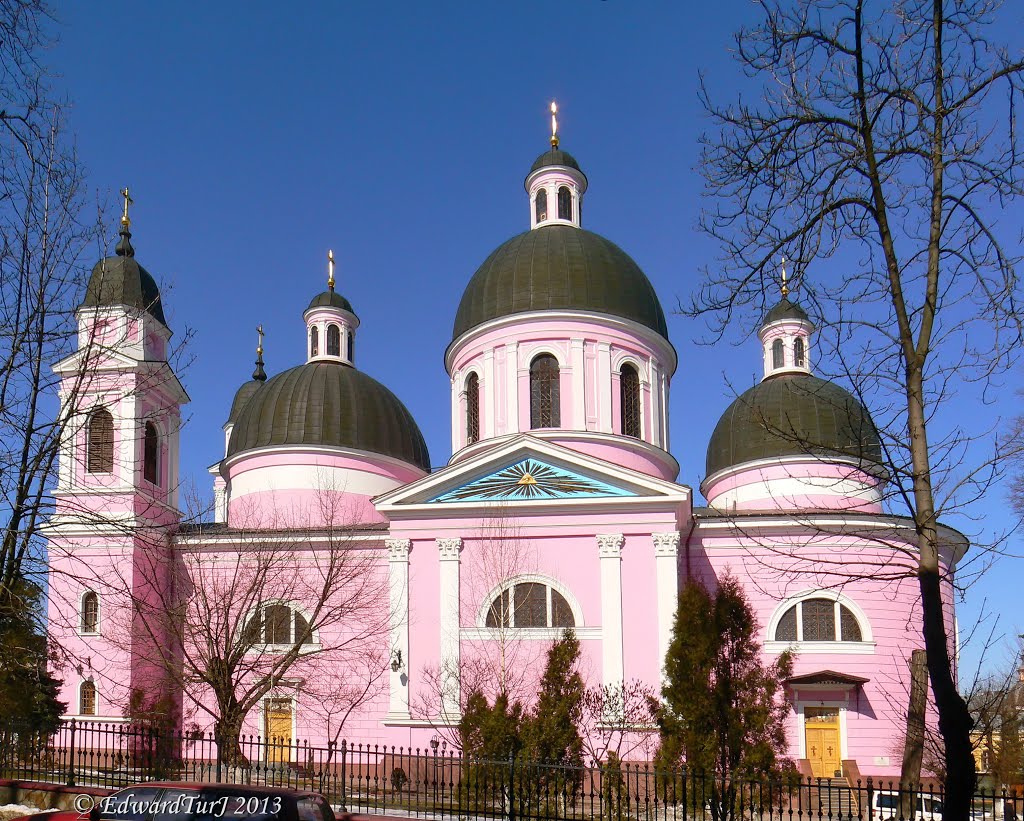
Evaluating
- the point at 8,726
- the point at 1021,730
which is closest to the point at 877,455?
the point at 8,726

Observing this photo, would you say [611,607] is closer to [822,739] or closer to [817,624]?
[817,624]

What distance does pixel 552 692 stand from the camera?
19.9 metres

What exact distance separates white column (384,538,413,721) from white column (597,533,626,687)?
4.64m

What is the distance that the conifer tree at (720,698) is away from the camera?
16.3 m

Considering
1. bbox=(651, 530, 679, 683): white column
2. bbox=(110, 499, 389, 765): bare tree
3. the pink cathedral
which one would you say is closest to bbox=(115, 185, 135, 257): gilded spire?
the pink cathedral

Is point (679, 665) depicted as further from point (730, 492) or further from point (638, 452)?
point (730, 492)

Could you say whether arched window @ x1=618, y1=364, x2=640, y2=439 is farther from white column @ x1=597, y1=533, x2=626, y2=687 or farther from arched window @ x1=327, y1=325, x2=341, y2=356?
arched window @ x1=327, y1=325, x2=341, y2=356

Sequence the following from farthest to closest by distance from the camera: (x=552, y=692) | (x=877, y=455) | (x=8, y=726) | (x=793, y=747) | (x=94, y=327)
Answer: (x=793, y=747), (x=552, y=692), (x=8, y=726), (x=94, y=327), (x=877, y=455)

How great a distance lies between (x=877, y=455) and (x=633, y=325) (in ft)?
71.5

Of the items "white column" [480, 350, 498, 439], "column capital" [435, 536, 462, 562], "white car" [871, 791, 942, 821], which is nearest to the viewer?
"white car" [871, 791, 942, 821]

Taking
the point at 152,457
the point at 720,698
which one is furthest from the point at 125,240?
the point at 720,698

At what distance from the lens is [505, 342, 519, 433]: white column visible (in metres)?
30.8

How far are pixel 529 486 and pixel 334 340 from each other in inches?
469

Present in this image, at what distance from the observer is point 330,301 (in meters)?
36.8
